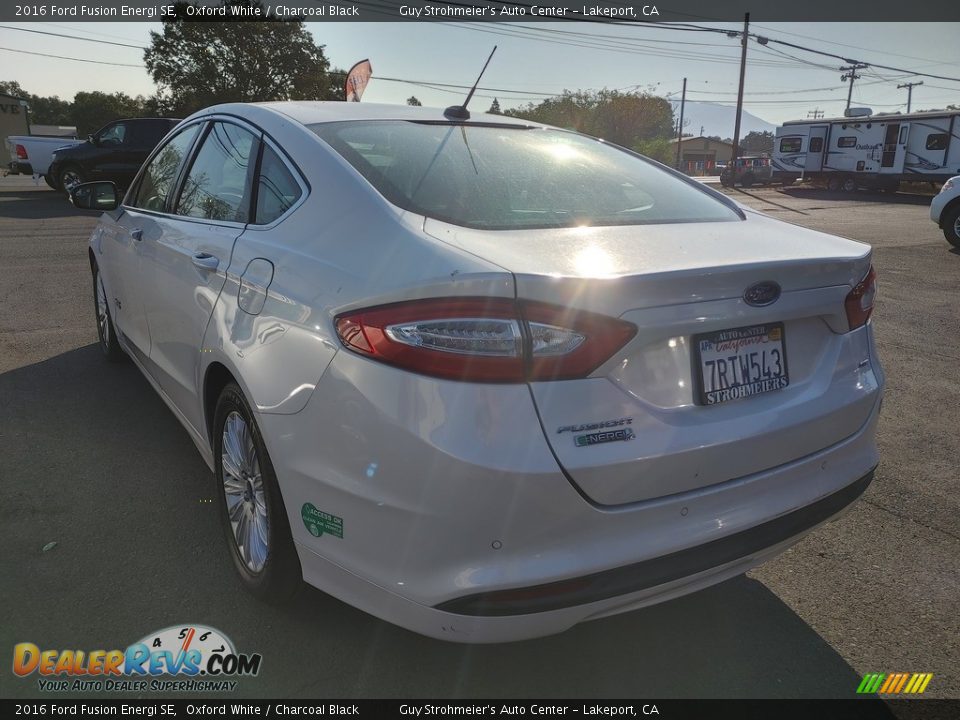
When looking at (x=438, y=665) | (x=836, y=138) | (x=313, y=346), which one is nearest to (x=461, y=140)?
(x=313, y=346)

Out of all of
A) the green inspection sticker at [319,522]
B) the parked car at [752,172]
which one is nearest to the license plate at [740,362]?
the green inspection sticker at [319,522]

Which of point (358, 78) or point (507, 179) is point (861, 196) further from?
point (507, 179)

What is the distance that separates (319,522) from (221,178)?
169 centimetres

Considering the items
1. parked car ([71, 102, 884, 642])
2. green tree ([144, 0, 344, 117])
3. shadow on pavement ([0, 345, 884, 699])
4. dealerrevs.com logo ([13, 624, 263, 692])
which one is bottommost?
dealerrevs.com logo ([13, 624, 263, 692])

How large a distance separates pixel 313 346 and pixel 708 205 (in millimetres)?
1597

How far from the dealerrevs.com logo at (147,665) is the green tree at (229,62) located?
133 ft

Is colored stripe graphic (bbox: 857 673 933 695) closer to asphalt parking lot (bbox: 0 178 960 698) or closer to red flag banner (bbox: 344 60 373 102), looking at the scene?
asphalt parking lot (bbox: 0 178 960 698)

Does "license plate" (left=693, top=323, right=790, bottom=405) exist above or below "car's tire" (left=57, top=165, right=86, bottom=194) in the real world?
below

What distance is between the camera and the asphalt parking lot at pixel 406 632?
2221 mm

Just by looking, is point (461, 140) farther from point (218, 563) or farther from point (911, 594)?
point (911, 594)

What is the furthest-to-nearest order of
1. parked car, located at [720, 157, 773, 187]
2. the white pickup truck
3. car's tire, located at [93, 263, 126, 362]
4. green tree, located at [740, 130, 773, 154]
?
1. green tree, located at [740, 130, 773, 154]
2. parked car, located at [720, 157, 773, 187]
3. the white pickup truck
4. car's tire, located at [93, 263, 126, 362]

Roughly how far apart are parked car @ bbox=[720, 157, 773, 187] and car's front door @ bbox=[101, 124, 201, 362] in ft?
128

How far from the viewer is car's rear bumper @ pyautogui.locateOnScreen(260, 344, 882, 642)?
168 cm

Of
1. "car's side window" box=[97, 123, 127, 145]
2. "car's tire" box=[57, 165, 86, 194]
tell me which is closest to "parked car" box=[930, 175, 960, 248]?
"car's side window" box=[97, 123, 127, 145]
